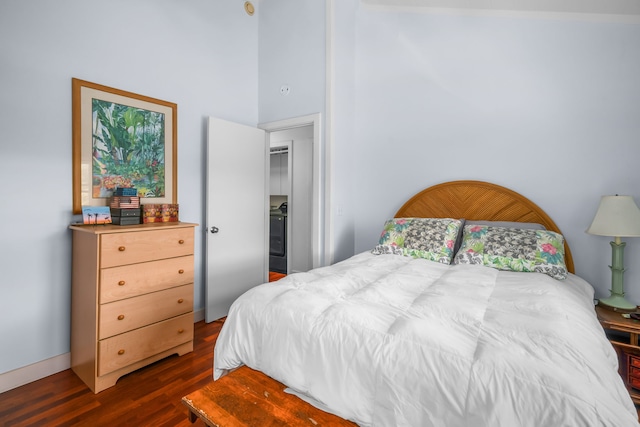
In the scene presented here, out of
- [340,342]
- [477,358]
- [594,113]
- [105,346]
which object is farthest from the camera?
[594,113]

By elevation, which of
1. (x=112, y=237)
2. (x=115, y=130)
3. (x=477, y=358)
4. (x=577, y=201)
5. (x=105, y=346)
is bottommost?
(x=105, y=346)

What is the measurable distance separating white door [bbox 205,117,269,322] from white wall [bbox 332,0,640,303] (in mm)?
911

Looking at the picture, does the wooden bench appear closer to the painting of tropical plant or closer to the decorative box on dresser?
the decorative box on dresser

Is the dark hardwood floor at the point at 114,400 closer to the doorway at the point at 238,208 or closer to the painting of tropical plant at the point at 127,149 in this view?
the doorway at the point at 238,208

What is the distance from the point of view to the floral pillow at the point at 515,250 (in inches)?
81.9

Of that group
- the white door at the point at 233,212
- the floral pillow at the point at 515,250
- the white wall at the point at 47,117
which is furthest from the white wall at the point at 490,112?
the white wall at the point at 47,117

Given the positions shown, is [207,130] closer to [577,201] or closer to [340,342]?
[340,342]

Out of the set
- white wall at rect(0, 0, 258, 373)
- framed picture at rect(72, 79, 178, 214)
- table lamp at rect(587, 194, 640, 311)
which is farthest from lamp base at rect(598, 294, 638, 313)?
white wall at rect(0, 0, 258, 373)

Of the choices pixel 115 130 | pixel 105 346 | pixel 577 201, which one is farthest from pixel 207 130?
pixel 577 201

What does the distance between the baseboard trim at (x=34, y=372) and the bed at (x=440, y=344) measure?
140 cm

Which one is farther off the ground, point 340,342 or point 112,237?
point 112,237

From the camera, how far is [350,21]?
3.29m

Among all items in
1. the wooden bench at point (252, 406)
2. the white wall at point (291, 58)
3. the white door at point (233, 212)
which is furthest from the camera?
the white wall at point (291, 58)

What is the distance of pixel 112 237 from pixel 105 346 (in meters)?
0.67
